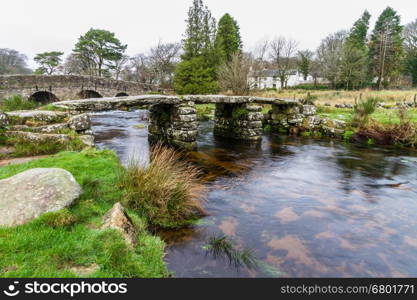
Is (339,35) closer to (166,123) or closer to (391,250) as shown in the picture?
(166,123)

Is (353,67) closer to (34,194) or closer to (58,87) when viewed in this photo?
(58,87)

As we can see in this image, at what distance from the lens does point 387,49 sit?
137 ft

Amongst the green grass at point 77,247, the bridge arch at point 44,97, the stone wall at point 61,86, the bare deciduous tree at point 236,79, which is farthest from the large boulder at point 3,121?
the bare deciduous tree at point 236,79

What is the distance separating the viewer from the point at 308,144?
13.8 meters

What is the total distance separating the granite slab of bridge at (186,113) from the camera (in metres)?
9.82

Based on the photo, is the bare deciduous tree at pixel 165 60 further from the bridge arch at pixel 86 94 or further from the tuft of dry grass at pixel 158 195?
the tuft of dry grass at pixel 158 195

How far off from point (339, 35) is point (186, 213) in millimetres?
63953

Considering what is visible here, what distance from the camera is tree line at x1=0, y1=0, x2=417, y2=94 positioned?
2884cm

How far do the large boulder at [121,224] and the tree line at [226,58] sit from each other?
21.9m

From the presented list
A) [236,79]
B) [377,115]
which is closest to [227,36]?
[236,79]

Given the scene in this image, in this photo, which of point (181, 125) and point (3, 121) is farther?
point (181, 125)

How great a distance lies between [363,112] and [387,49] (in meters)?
36.1

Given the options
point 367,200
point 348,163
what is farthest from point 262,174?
point 348,163

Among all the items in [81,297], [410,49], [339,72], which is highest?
[410,49]
